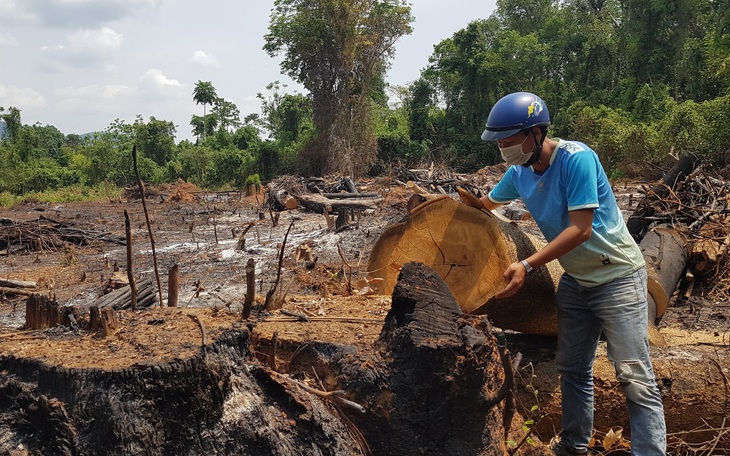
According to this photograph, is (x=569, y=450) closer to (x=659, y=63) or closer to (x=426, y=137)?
(x=659, y=63)

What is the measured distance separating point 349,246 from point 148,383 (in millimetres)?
8188

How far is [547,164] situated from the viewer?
2.66m

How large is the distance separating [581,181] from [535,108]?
41 centimetres

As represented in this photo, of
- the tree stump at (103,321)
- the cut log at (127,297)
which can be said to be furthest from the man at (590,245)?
the cut log at (127,297)

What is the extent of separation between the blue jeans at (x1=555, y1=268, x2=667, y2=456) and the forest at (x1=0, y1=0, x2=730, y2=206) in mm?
19755

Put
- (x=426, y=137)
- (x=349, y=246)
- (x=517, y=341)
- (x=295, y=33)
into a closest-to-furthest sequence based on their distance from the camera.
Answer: (x=517, y=341) → (x=349, y=246) → (x=295, y=33) → (x=426, y=137)

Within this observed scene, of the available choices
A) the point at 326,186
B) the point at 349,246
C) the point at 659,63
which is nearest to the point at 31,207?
the point at 326,186

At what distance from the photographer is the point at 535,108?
2.59 metres

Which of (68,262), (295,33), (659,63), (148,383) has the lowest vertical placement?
(68,262)

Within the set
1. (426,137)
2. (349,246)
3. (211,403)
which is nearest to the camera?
(211,403)

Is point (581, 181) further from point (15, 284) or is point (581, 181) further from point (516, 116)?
point (15, 284)

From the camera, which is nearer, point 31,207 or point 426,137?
point 31,207

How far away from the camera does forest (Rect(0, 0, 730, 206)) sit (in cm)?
2516

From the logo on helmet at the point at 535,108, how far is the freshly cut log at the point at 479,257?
727 millimetres
